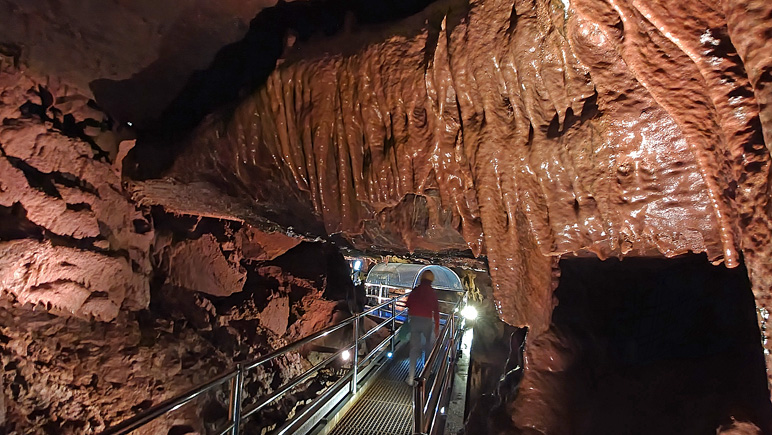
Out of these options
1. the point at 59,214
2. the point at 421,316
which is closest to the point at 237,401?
the point at 421,316

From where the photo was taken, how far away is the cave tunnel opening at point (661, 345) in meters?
3.42

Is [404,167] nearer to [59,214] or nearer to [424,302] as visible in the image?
[424,302]

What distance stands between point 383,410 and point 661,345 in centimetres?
303

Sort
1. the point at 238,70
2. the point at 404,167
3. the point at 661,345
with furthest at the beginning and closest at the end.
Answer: the point at 238,70 → the point at 661,345 → the point at 404,167

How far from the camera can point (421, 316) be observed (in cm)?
563

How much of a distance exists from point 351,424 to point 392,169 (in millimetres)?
2712

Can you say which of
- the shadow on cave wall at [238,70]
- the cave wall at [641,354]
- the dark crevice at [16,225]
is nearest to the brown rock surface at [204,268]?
the shadow on cave wall at [238,70]

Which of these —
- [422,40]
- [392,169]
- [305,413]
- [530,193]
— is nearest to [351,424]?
[305,413]

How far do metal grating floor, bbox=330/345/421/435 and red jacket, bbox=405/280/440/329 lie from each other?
997mm

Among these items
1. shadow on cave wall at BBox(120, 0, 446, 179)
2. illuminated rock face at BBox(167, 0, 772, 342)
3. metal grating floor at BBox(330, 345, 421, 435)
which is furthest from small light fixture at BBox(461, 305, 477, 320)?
shadow on cave wall at BBox(120, 0, 446, 179)

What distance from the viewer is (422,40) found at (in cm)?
317

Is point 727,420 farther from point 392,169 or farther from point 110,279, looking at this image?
point 110,279

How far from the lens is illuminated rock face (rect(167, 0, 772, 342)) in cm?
162

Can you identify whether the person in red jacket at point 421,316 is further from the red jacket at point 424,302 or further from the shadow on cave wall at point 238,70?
the shadow on cave wall at point 238,70
